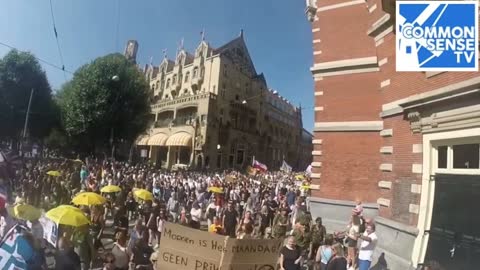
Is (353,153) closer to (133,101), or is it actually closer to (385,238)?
(385,238)

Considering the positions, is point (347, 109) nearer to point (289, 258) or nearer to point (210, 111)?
point (289, 258)

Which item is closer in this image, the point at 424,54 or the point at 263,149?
the point at 424,54

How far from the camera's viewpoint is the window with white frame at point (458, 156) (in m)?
7.96

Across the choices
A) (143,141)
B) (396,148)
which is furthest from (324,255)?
(143,141)

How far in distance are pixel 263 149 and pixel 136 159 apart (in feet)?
65.5

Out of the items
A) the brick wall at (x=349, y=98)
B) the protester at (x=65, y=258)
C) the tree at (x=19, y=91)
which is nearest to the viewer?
the protester at (x=65, y=258)

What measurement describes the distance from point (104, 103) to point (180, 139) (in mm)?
13895

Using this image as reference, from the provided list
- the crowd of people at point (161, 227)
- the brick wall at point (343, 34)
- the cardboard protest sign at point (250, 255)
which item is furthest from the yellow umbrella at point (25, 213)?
the brick wall at point (343, 34)

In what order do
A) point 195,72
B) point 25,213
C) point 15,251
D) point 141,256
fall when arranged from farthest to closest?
point 195,72, point 25,213, point 141,256, point 15,251

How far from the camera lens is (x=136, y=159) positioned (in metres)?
59.0

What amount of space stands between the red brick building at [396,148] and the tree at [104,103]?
87.1 feet

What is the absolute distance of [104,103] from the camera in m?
38.3

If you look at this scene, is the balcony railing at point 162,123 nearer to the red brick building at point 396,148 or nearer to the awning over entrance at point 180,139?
the awning over entrance at point 180,139

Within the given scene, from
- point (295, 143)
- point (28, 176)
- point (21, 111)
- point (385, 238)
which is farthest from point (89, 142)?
point (295, 143)
